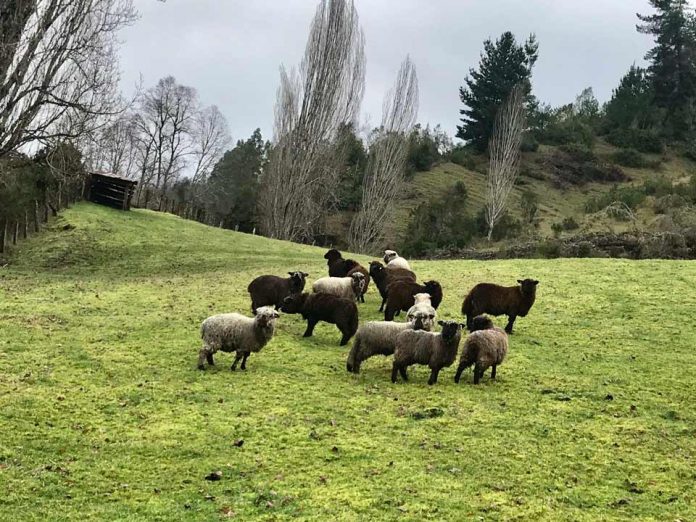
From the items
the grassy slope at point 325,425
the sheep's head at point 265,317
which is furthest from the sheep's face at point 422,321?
the sheep's head at point 265,317

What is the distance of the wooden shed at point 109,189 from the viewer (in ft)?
126

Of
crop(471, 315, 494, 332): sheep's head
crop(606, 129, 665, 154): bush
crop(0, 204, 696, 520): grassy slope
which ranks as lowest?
crop(0, 204, 696, 520): grassy slope

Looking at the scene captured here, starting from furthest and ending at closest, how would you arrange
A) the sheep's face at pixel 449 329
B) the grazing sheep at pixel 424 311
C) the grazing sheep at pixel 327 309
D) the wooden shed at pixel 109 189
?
1. the wooden shed at pixel 109 189
2. the grazing sheep at pixel 327 309
3. the grazing sheep at pixel 424 311
4. the sheep's face at pixel 449 329

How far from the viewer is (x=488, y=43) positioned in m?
67.9

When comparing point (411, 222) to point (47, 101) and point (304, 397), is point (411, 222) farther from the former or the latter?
point (304, 397)

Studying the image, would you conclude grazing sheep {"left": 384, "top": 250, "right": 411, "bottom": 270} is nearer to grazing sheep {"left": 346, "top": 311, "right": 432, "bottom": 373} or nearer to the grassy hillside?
grazing sheep {"left": 346, "top": 311, "right": 432, "bottom": 373}

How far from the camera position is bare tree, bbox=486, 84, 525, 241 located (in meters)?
53.0

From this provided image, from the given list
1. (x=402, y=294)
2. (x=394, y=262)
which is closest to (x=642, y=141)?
(x=394, y=262)

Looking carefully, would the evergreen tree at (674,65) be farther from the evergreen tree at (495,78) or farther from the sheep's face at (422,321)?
the sheep's face at (422,321)

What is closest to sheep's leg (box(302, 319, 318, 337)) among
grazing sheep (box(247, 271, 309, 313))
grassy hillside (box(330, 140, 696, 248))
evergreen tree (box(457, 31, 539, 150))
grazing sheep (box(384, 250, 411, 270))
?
grazing sheep (box(247, 271, 309, 313))

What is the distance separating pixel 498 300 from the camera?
44.8ft

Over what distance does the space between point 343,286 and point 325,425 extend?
279 inches

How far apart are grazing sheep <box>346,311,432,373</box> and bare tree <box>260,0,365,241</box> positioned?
33.0 meters

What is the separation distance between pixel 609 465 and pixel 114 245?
25.0 m
